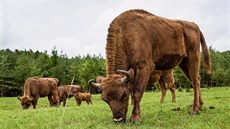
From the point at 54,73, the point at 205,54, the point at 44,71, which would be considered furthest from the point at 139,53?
the point at 54,73

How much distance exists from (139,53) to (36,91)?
16143 millimetres

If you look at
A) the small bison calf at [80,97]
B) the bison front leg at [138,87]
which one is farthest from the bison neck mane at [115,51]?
the small bison calf at [80,97]

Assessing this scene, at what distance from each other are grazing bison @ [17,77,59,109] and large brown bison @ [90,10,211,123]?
44.0ft

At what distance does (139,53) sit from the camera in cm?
889

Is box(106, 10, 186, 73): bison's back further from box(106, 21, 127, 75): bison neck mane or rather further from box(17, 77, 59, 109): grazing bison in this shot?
box(17, 77, 59, 109): grazing bison

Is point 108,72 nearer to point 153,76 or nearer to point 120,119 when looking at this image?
point 120,119

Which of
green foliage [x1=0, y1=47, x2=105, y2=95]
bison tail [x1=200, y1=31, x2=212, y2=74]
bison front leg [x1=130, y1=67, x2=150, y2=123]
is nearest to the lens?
bison front leg [x1=130, y1=67, x2=150, y2=123]

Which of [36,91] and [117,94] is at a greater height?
[117,94]

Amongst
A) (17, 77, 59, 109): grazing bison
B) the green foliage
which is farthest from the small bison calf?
the green foliage

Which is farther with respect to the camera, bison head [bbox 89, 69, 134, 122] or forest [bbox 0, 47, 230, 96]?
forest [bbox 0, 47, 230, 96]

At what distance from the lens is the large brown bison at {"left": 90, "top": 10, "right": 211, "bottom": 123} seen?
27.7 ft

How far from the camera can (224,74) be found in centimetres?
6606

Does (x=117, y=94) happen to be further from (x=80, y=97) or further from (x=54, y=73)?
(x=54, y=73)

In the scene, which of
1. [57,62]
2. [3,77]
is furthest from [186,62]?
[57,62]
